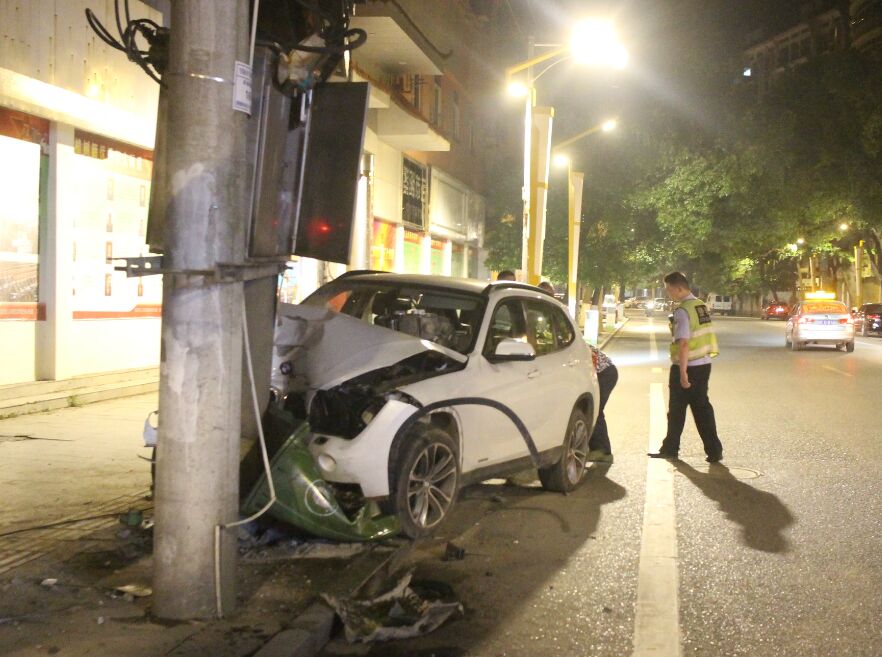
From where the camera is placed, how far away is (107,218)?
1366cm

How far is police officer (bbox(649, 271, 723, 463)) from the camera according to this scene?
945cm

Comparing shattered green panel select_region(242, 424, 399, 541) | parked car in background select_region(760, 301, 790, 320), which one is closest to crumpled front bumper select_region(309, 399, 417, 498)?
shattered green panel select_region(242, 424, 399, 541)

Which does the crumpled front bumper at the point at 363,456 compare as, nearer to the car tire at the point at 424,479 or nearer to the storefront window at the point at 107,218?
the car tire at the point at 424,479

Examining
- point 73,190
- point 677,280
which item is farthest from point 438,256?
point 677,280

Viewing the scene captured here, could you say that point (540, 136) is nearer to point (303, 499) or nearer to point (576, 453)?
point (576, 453)

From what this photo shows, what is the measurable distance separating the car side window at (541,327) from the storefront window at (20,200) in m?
7.00

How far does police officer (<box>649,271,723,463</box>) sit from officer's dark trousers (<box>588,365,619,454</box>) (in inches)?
26.1

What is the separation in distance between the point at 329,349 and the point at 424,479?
1086 mm

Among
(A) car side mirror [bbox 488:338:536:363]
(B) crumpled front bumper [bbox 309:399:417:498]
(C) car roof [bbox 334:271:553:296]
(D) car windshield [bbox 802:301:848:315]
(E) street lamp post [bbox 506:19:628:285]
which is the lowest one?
(B) crumpled front bumper [bbox 309:399:417:498]

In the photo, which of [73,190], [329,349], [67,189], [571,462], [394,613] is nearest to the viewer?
[394,613]

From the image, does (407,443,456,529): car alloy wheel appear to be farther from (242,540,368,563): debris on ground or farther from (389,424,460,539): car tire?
(242,540,368,563): debris on ground

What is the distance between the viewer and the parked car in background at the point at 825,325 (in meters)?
27.6

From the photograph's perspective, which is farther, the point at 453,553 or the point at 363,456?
the point at 453,553

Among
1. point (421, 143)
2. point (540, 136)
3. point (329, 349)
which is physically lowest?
point (329, 349)
